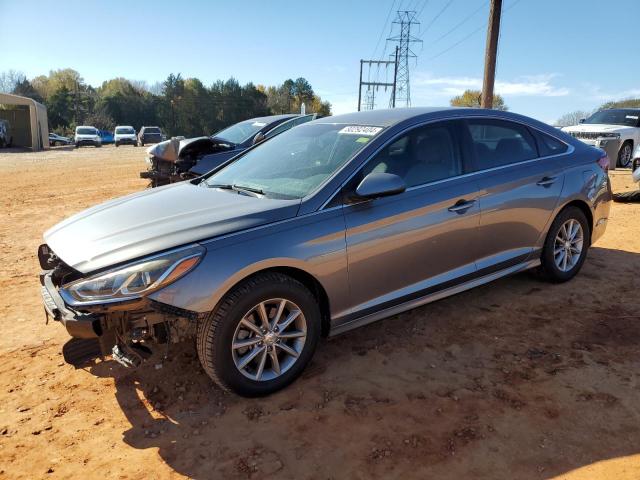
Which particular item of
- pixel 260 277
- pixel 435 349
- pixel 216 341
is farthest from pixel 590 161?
pixel 216 341

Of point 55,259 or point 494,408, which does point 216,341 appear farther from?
point 494,408

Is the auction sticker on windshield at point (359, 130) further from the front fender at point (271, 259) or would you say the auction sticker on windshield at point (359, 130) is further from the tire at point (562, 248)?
the tire at point (562, 248)

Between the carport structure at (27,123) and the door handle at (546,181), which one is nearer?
the door handle at (546,181)

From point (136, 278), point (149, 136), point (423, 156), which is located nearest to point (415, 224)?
point (423, 156)

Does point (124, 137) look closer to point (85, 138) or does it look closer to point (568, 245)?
point (85, 138)

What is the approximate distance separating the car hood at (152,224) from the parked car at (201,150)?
13.8 feet

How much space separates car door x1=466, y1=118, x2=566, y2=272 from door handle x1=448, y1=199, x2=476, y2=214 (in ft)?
0.47

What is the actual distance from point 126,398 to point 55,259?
3.30ft

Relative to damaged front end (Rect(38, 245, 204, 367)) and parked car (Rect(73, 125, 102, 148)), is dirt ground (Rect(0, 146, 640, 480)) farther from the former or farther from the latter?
parked car (Rect(73, 125, 102, 148))

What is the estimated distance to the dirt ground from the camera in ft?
8.41

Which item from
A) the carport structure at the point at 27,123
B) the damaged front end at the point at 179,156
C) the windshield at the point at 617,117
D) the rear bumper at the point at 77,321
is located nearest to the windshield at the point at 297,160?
the rear bumper at the point at 77,321

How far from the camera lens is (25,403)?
10.3 feet

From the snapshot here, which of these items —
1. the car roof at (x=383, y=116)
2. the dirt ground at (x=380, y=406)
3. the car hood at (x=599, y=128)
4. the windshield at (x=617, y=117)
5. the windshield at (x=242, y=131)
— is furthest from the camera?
the windshield at (x=617, y=117)

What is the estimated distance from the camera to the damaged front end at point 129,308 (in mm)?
2709
